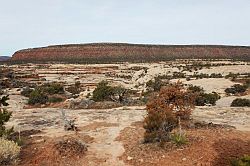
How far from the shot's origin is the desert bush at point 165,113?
14.4 meters

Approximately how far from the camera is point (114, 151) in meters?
14.1

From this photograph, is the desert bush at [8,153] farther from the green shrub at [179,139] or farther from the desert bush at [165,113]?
the green shrub at [179,139]

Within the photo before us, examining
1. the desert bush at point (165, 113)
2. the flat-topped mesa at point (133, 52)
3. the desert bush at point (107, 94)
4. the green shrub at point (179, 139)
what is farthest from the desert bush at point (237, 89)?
the flat-topped mesa at point (133, 52)

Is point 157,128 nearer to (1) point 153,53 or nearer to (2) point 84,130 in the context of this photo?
(2) point 84,130

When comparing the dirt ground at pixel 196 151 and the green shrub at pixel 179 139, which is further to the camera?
the green shrub at pixel 179 139

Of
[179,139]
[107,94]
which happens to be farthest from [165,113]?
Result: [107,94]

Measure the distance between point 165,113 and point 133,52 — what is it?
5073 inches

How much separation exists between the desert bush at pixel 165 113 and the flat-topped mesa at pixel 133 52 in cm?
12206

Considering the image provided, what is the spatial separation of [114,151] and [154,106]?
2395 millimetres

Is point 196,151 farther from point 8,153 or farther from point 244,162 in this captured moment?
point 8,153

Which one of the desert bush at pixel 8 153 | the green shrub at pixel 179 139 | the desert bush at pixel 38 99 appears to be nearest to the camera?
the desert bush at pixel 8 153

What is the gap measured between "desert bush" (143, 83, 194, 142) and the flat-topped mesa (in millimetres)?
122056

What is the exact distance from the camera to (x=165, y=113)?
1462 centimetres

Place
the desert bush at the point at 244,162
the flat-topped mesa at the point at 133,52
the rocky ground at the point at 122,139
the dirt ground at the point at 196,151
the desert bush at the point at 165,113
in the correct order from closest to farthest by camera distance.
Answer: the desert bush at the point at 244,162, the dirt ground at the point at 196,151, the rocky ground at the point at 122,139, the desert bush at the point at 165,113, the flat-topped mesa at the point at 133,52
